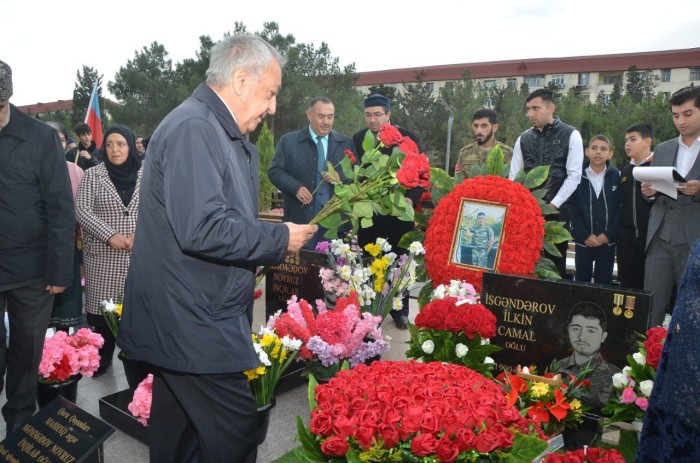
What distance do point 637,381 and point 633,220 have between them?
120 inches

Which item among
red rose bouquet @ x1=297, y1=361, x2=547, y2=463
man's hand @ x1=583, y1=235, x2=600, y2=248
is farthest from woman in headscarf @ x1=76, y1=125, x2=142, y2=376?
man's hand @ x1=583, y1=235, x2=600, y2=248

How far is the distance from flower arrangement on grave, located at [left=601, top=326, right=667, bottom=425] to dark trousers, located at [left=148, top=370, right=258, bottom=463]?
179cm

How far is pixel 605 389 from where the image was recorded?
10.1 feet

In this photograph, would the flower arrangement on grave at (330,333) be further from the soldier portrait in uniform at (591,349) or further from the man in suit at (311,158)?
the man in suit at (311,158)

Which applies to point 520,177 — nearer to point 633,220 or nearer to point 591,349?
point 591,349

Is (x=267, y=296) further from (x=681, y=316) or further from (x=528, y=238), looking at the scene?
(x=681, y=316)

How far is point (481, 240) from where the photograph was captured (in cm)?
368

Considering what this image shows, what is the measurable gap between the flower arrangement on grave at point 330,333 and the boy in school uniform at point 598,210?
3.01 metres

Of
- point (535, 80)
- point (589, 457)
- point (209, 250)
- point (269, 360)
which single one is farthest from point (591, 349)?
point (535, 80)

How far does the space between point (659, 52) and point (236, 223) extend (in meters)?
59.4

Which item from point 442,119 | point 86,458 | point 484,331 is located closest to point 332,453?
point 86,458

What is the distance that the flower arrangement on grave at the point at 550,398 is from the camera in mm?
2742

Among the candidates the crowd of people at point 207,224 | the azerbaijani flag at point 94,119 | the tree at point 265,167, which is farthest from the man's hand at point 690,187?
the tree at point 265,167

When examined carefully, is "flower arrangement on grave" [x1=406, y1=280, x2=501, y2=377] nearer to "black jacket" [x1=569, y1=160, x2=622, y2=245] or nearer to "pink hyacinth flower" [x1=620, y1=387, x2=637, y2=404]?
"pink hyacinth flower" [x1=620, y1=387, x2=637, y2=404]
